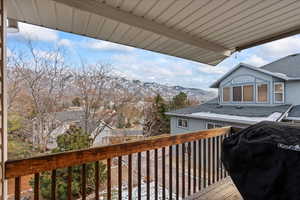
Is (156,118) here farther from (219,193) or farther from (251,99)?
(219,193)

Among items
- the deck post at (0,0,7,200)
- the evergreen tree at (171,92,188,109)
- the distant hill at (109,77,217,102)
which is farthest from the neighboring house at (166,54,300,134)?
the deck post at (0,0,7,200)

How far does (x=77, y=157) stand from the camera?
157cm

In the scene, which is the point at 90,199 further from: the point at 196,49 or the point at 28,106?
the point at 196,49

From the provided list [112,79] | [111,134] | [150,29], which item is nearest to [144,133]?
[111,134]

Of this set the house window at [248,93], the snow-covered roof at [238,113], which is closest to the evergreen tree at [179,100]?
the snow-covered roof at [238,113]

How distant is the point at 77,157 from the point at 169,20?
1.67 metres

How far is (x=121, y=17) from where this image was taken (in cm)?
194

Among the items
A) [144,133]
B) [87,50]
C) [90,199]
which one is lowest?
[90,199]

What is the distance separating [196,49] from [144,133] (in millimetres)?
5339

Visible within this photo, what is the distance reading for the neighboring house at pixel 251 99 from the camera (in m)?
7.00

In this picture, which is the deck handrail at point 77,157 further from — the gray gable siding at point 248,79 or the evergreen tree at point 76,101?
the gray gable siding at point 248,79

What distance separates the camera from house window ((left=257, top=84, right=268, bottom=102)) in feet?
25.8

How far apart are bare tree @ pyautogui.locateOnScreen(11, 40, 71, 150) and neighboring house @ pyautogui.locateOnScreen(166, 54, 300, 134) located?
505 cm

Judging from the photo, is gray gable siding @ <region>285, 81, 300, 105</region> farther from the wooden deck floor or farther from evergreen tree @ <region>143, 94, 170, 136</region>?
the wooden deck floor
